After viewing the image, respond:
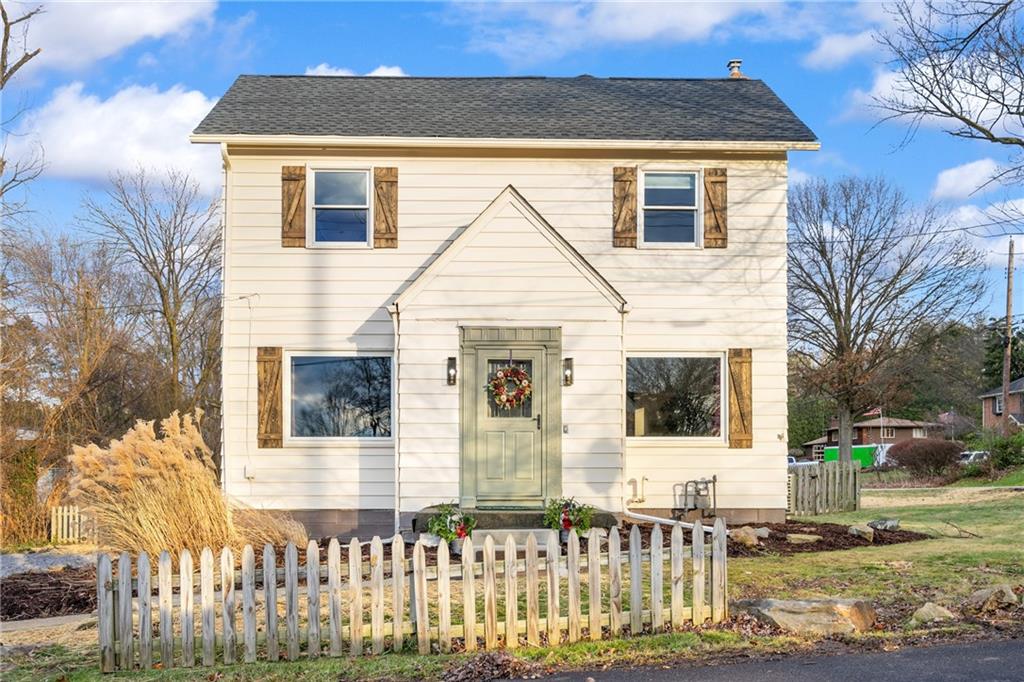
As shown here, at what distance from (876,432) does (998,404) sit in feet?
33.6

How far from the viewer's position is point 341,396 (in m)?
15.3

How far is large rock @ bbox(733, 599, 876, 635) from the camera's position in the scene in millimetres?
7621

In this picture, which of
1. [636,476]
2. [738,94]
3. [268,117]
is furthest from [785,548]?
[268,117]

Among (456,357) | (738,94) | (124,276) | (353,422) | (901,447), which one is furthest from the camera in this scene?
(901,447)

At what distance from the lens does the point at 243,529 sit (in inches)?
460

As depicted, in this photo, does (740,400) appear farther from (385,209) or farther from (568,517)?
(385,209)

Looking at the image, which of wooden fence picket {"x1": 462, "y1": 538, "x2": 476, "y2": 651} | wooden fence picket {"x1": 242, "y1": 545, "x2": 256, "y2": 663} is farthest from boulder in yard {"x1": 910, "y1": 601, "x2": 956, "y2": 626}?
wooden fence picket {"x1": 242, "y1": 545, "x2": 256, "y2": 663}

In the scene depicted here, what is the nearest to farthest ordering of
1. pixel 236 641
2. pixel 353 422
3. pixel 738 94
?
pixel 236 641, pixel 353 422, pixel 738 94

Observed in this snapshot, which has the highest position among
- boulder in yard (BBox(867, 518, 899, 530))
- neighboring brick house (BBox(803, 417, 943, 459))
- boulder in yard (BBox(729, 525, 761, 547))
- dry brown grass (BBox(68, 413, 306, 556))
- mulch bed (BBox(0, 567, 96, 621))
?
dry brown grass (BBox(68, 413, 306, 556))

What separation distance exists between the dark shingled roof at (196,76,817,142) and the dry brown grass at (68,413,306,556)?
6.13 metres

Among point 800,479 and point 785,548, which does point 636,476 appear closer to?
point 785,548

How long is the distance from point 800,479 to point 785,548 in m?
7.42

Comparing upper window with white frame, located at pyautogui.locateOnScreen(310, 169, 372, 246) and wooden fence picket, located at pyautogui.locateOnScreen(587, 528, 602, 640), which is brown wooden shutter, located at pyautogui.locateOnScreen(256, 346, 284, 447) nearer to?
upper window with white frame, located at pyautogui.locateOnScreen(310, 169, 372, 246)

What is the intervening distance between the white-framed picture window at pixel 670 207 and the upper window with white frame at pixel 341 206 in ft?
14.3
